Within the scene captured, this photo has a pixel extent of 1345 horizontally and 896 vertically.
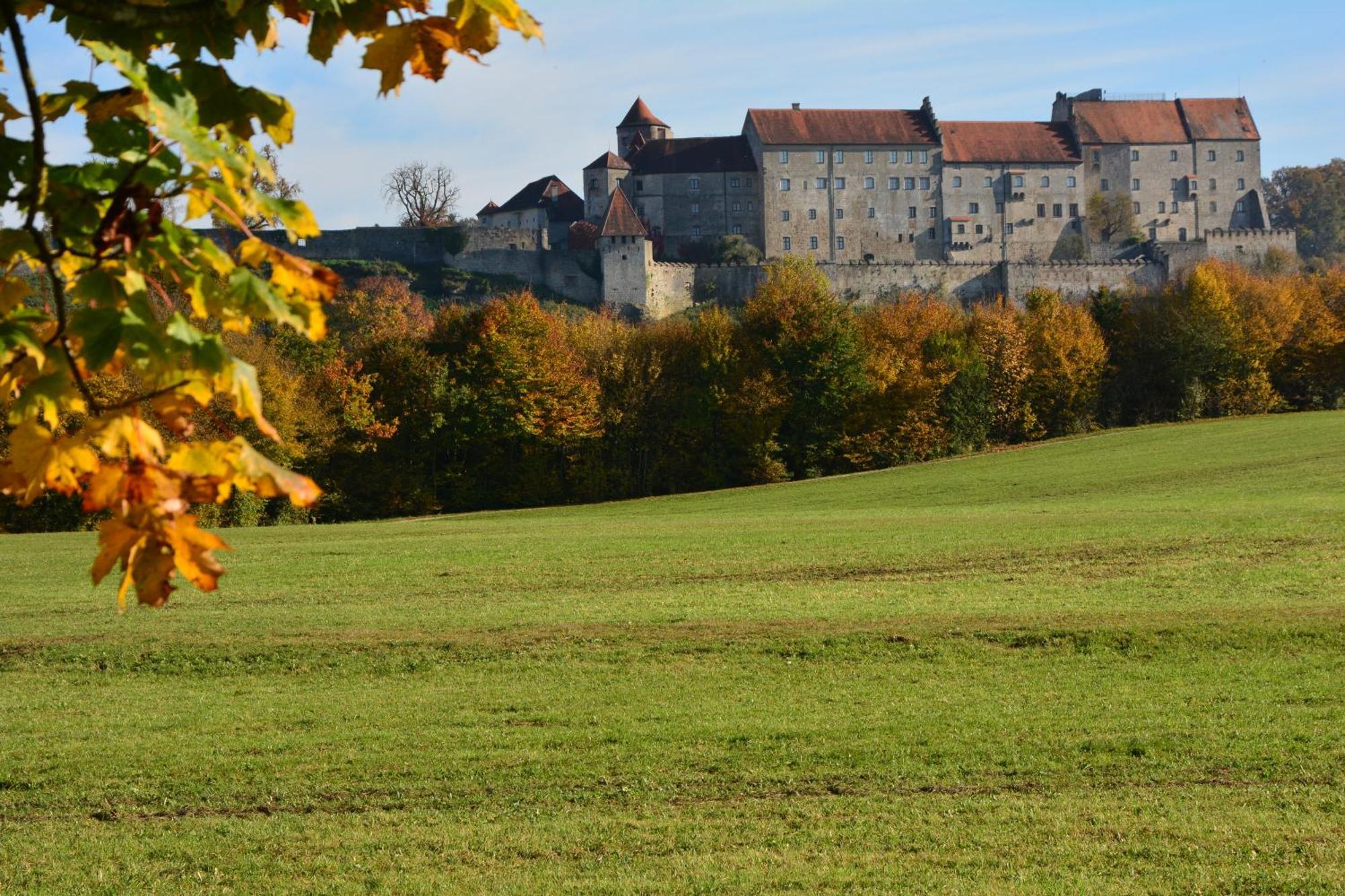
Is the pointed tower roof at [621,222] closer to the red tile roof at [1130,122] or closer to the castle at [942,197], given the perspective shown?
the castle at [942,197]

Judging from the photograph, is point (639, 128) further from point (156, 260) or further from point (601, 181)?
point (156, 260)

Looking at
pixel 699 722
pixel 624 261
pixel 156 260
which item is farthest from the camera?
pixel 624 261

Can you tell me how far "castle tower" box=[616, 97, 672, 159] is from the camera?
113375 millimetres

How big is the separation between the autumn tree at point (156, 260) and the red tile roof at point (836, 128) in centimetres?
10722

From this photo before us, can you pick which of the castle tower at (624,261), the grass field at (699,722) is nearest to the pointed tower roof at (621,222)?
the castle tower at (624,261)

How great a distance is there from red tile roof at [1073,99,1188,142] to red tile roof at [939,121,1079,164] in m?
1.93

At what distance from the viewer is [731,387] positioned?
57.7 metres

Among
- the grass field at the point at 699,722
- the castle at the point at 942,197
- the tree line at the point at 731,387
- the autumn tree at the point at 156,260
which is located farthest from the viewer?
the castle at the point at 942,197

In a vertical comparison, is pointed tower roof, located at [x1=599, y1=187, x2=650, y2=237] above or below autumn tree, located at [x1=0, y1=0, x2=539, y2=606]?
above

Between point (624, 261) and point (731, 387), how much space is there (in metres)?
38.5

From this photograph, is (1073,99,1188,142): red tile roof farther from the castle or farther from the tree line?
the tree line

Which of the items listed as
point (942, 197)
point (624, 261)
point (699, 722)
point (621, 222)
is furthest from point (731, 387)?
point (942, 197)

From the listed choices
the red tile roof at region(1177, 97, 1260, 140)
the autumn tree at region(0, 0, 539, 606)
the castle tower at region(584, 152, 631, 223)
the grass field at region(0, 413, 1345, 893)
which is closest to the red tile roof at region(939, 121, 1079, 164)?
the red tile roof at region(1177, 97, 1260, 140)

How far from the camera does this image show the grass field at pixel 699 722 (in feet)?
27.3
